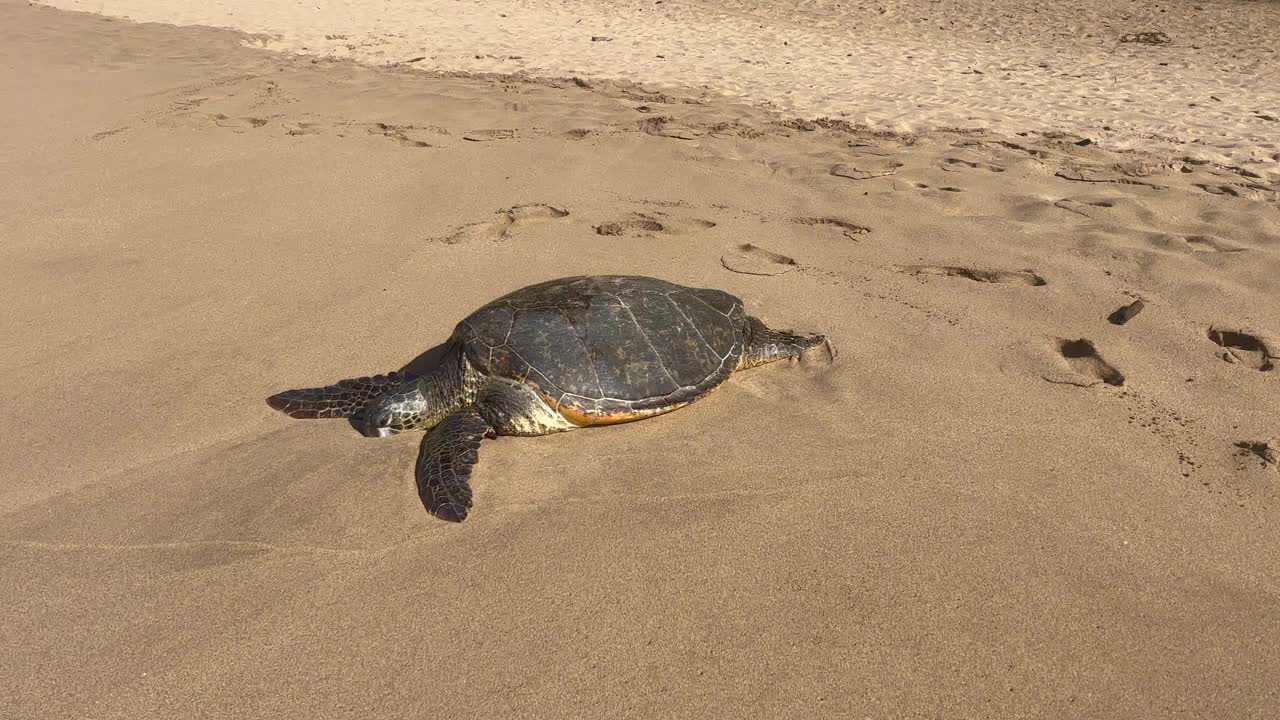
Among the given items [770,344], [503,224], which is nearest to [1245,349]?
[770,344]

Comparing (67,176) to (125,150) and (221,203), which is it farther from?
(221,203)

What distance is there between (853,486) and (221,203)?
516 centimetres

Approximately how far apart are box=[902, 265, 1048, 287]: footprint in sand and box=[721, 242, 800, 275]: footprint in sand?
0.78 meters

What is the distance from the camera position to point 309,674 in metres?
2.28

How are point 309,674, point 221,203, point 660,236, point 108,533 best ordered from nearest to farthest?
point 309,674
point 108,533
point 660,236
point 221,203

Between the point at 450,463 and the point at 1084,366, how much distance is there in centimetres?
317

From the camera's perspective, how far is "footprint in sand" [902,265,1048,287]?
459cm

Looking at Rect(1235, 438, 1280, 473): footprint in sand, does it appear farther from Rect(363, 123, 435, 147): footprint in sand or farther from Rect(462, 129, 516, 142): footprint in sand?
Rect(363, 123, 435, 147): footprint in sand

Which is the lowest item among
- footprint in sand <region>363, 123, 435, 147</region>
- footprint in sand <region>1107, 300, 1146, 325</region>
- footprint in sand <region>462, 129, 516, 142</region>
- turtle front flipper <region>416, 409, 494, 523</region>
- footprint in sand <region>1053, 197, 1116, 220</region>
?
turtle front flipper <region>416, 409, 494, 523</region>

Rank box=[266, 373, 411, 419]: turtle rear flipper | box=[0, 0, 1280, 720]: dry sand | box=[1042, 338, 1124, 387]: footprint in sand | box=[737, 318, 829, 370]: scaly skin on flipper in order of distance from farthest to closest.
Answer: box=[737, 318, 829, 370]: scaly skin on flipper
box=[1042, 338, 1124, 387]: footprint in sand
box=[266, 373, 411, 419]: turtle rear flipper
box=[0, 0, 1280, 720]: dry sand

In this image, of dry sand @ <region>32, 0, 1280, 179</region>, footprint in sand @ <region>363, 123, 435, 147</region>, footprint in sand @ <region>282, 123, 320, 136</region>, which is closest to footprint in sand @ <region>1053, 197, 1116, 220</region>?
dry sand @ <region>32, 0, 1280, 179</region>

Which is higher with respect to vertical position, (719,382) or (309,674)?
(719,382)

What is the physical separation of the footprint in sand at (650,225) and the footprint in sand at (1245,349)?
308cm

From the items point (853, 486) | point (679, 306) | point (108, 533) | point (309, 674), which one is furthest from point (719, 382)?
point (108, 533)
